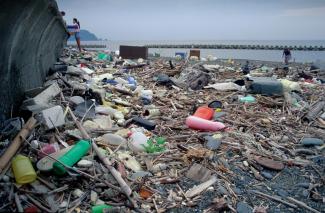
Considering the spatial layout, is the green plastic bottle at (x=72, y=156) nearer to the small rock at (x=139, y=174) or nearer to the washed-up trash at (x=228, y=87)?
the small rock at (x=139, y=174)

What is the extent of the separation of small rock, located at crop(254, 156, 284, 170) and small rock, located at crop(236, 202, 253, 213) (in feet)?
3.84

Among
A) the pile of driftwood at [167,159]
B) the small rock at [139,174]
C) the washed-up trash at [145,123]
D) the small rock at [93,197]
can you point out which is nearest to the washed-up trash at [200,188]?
the pile of driftwood at [167,159]

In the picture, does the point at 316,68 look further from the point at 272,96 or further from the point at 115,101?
the point at 115,101

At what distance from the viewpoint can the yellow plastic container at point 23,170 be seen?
11.1 feet

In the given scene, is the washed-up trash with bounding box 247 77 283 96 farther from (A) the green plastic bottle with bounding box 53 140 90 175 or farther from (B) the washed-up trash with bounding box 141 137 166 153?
(A) the green plastic bottle with bounding box 53 140 90 175

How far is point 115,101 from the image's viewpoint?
7316 mm

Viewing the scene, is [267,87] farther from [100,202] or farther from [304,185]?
[100,202]

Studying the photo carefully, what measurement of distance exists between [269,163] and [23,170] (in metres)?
3.72

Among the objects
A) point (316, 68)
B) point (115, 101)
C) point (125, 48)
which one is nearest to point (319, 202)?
point (115, 101)

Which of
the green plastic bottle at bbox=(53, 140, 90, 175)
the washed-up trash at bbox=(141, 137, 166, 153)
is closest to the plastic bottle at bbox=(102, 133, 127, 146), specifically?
the washed-up trash at bbox=(141, 137, 166, 153)

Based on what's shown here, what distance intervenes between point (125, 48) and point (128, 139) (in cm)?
1424

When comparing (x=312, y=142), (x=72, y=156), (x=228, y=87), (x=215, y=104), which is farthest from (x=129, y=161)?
(x=228, y=87)

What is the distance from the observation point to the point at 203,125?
237 inches

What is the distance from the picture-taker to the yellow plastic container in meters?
3.38
